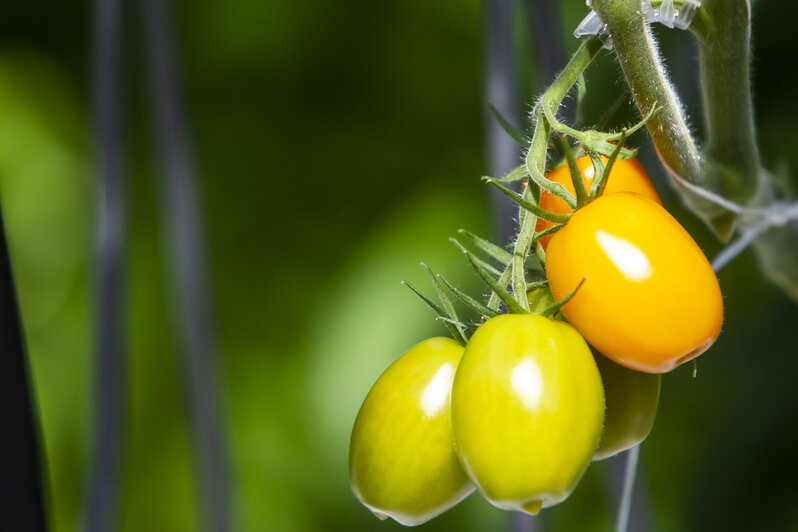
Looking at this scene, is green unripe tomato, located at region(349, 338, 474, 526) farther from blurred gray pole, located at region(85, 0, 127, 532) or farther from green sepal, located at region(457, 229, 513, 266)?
blurred gray pole, located at region(85, 0, 127, 532)

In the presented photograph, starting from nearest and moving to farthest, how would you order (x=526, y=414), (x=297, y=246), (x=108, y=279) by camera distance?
(x=526, y=414), (x=108, y=279), (x=297, y=246)

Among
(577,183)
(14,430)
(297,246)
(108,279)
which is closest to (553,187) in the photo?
(577,183)

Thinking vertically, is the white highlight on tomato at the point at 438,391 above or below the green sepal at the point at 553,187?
below

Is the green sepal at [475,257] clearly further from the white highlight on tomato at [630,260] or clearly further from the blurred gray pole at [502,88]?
the blurred gray pole at [502,88]

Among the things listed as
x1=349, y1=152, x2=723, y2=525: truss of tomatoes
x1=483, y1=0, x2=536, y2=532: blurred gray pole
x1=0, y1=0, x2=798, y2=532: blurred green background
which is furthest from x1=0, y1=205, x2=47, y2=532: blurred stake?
x1=0, y1=0, x2=798, y2=532: blurred green background

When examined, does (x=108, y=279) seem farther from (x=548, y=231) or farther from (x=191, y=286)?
(x=548, y=231)

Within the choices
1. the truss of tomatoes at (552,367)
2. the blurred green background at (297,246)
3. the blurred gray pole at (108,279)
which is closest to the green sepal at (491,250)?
the truss of tomatoes at (552,367)
